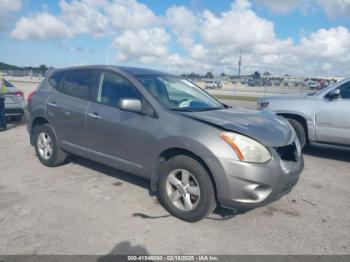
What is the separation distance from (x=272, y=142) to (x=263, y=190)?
0.55 metres

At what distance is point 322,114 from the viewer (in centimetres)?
638

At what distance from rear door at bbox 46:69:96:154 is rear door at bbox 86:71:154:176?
19 centimetres

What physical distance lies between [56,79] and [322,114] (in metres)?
5.15

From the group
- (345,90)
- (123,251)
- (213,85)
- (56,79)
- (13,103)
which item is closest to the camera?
(123,251)

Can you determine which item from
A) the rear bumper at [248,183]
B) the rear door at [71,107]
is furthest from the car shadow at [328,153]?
the rear door at [71,107]

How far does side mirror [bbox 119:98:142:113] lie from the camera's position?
3.83 m

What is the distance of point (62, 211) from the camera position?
3859 mm

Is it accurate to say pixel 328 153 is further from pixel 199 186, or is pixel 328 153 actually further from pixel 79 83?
pixel 79 83

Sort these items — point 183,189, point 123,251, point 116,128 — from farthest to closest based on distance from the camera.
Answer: point 116,128, point 183,189, point 123,251

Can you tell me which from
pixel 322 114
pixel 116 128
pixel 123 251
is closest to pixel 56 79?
pixel 116 128

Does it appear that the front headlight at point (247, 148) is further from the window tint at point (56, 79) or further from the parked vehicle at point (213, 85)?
the parked vehicle at point (213, 85)

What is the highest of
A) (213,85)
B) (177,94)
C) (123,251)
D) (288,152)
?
(213,85)

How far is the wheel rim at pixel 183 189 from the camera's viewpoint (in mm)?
3584

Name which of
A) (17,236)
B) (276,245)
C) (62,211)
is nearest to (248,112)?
(276,245)
